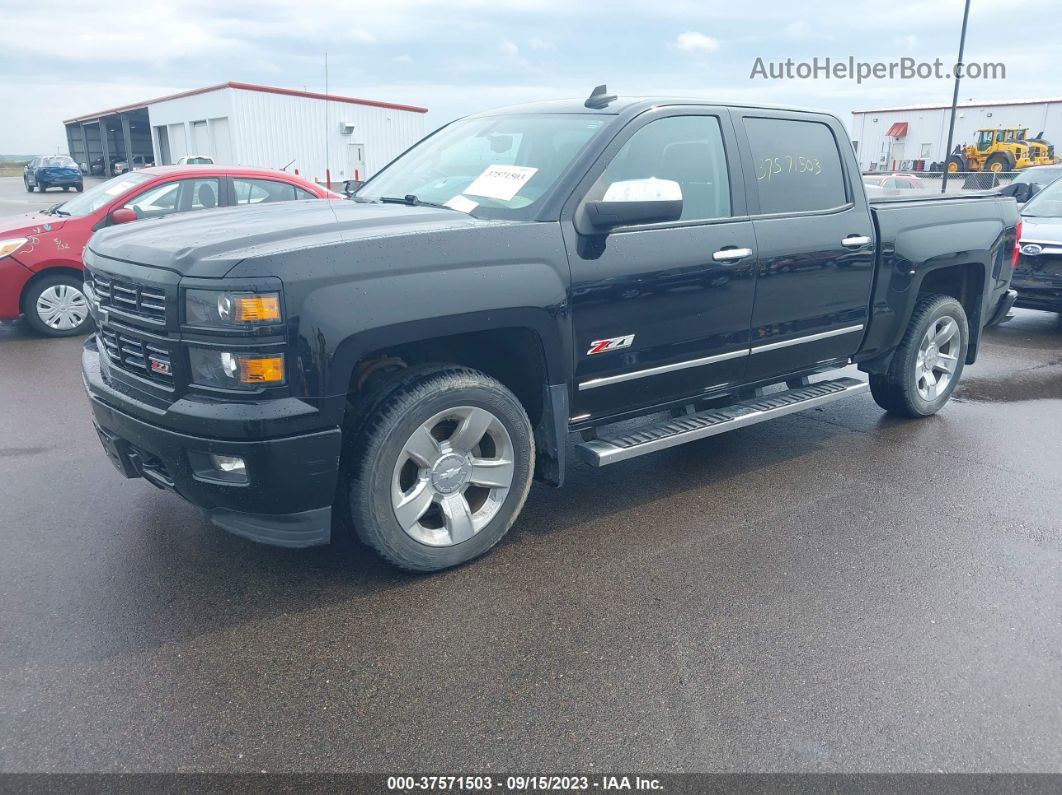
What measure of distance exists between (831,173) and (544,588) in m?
2.94

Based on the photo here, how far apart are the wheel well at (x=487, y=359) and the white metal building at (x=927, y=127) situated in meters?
39.6

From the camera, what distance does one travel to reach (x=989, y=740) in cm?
253

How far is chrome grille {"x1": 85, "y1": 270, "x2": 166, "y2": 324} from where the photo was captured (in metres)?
3.04

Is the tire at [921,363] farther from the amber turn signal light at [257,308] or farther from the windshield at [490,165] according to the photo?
the amber turn signal light at [257,308]

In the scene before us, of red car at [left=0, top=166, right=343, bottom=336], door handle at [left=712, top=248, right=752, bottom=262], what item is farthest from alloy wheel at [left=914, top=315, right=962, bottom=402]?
red car at [left=0, top=166, right=343, bottom=336]

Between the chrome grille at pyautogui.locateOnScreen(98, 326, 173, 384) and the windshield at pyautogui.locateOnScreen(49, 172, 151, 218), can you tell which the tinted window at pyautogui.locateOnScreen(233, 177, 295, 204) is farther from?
the chrome grille at pyautogui.locateOnScreen(98, 326, 173, 384)

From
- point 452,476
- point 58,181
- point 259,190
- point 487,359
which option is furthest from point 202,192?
point 58,181

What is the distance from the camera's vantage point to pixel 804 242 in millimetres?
4371

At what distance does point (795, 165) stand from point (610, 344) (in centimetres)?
172

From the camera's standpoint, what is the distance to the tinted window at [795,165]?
4340mm

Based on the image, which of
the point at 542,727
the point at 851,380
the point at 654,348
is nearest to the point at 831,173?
the point at 851,380

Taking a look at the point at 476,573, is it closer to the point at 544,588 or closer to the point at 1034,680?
the point at 544,588

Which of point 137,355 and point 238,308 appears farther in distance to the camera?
point 137,355

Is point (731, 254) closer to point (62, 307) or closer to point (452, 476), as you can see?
point (452, 476)
